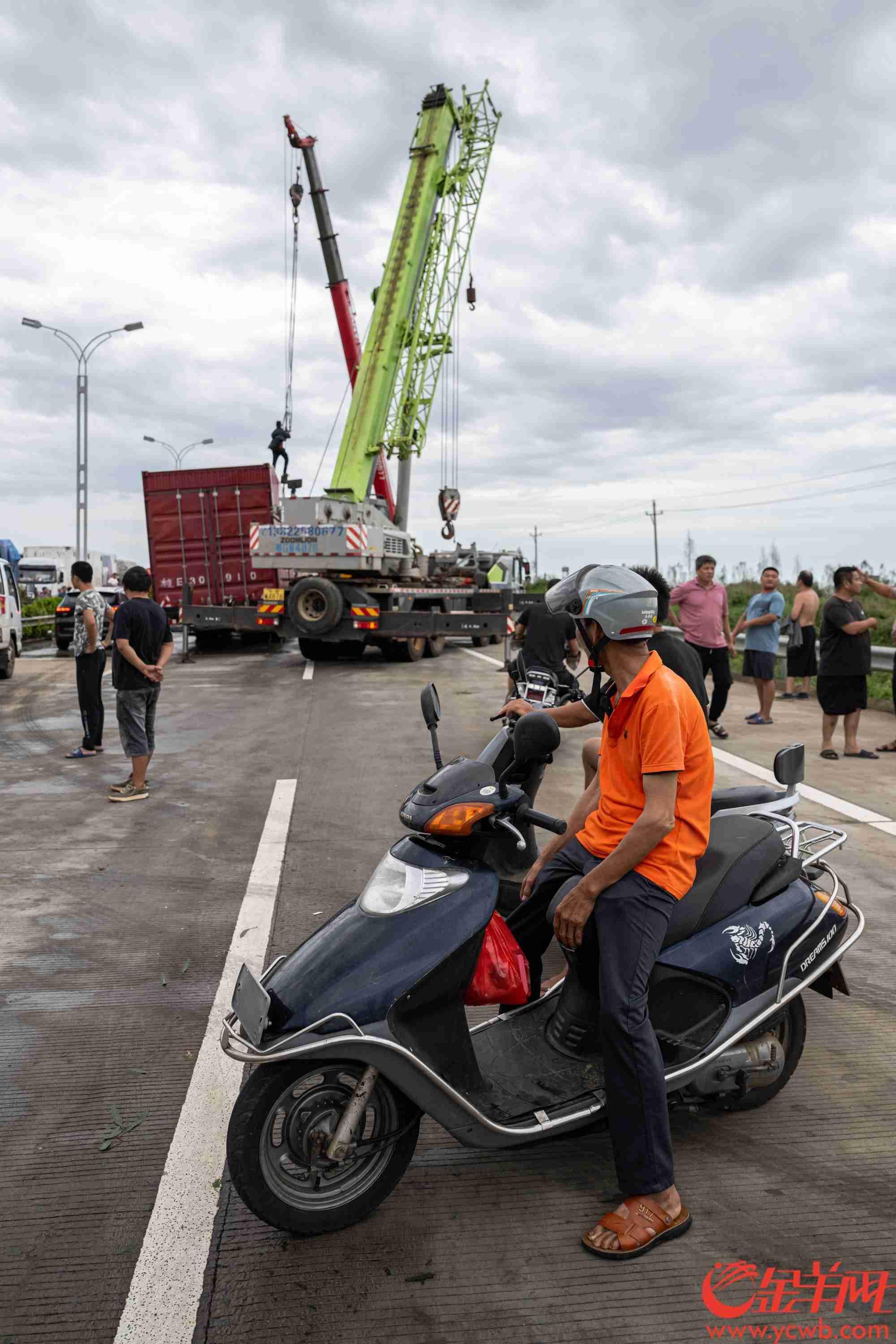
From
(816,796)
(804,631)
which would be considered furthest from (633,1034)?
(804,631)

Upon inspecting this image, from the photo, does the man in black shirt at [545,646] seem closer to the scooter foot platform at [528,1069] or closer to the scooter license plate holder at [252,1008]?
→ the scooter foot platform at [528,1069]

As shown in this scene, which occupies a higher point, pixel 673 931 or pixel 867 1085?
pixel 673 931

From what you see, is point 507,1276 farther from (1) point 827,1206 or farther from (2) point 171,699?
(2) point 171,699

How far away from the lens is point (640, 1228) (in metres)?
2.51

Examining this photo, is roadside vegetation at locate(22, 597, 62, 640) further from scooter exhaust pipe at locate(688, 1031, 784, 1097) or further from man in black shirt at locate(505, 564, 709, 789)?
scooter exhaust pipe at locate(688, 1031, 784, 1097)

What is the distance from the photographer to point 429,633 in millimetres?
17359

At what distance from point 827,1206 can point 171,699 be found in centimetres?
1182

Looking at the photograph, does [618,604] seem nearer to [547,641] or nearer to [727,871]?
[727,871]

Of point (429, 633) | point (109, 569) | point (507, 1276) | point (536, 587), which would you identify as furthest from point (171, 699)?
point (109, 569)

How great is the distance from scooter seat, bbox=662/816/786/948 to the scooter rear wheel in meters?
0.47

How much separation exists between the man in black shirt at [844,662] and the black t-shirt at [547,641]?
2.65 m

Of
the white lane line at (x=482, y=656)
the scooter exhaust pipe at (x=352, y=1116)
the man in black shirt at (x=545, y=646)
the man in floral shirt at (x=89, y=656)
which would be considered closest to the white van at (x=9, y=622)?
the man in floral shirt at (x=89, y=656)

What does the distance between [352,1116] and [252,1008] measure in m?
Result: 0.37

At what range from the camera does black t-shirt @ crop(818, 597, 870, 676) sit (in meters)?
8.81
